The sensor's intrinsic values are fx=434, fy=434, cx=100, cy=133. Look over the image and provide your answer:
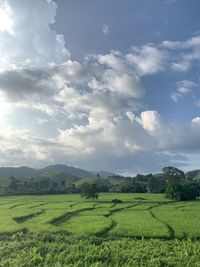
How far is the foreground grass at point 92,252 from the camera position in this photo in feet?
90.1

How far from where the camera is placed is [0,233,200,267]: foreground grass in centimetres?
2746

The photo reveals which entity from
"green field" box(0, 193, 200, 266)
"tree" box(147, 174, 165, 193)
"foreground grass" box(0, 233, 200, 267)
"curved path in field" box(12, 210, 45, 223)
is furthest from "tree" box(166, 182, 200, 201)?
"foreground grass" box(0, 233, 200, 267)

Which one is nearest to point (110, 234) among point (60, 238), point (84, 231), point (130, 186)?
point (84, 231)

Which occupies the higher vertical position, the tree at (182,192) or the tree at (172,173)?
the tree at (172,173)

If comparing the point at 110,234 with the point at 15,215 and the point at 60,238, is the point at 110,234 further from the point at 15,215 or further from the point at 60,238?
the point at 15,215

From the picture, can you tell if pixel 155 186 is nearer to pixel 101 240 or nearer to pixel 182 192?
pixel 182 192

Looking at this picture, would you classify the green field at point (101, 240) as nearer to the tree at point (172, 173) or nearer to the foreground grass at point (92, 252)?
the foreground grass at point (92, 252)

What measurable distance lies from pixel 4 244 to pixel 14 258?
404cm

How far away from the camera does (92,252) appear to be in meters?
29.7

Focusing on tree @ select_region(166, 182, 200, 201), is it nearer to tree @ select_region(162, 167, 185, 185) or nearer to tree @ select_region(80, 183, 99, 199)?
tree @ select_region(80, 183, 99, 199)

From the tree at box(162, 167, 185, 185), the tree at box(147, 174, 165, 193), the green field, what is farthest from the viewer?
the tree at box(162, 167, 185, 185)

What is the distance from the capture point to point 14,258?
29062mm

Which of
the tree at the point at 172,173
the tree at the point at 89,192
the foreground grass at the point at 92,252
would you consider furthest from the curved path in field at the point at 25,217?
the tree at the point at 172,173

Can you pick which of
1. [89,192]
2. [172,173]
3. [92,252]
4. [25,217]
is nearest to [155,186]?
[172,173]
